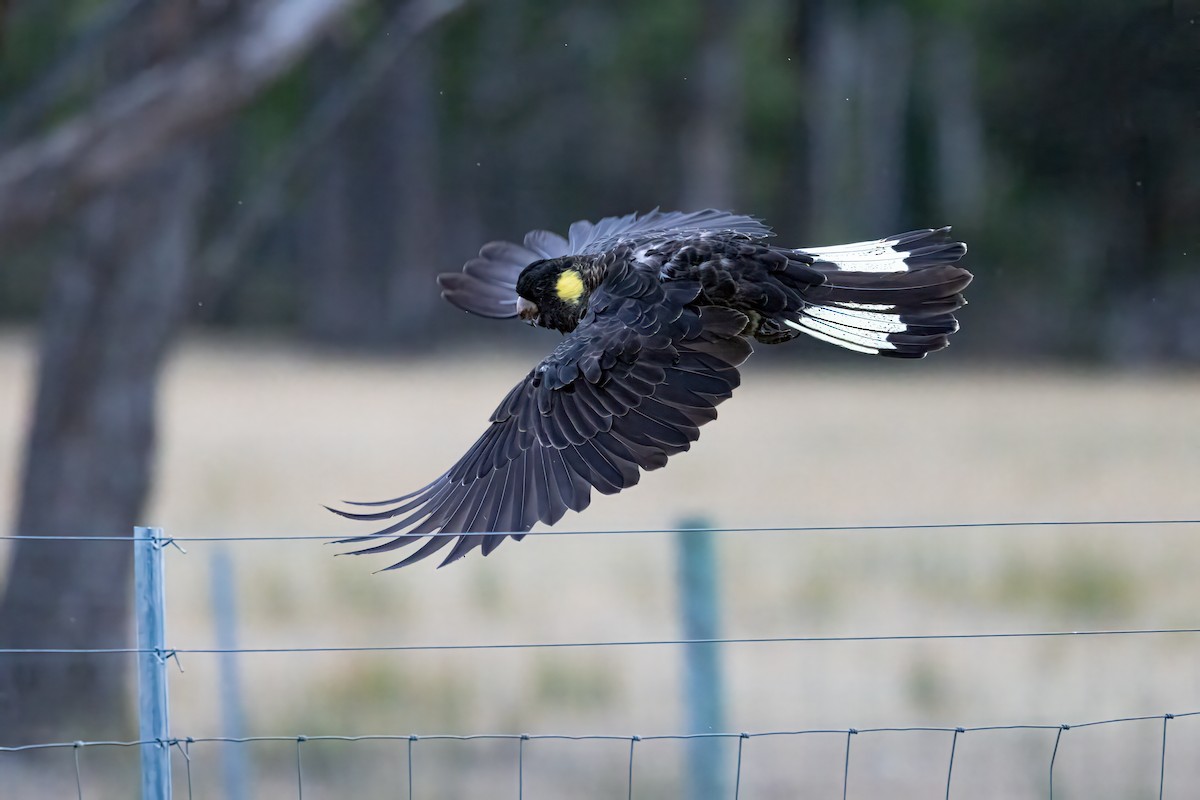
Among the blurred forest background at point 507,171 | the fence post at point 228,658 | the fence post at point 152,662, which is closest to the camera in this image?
the fence post at point 152,662

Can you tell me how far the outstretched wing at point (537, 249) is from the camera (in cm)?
542

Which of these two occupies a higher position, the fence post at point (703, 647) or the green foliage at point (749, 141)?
the green foliage at point (749, 141)

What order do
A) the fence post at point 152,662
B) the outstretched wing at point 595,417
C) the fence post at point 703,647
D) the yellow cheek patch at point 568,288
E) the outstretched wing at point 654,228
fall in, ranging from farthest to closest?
the outstretched wing at point 654,228
the yellow cheek patch at point 568,288
the fence post at point 703,647
the outstretched wing at point 595,417
the fence post at point 152,662

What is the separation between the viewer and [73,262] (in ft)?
22.6

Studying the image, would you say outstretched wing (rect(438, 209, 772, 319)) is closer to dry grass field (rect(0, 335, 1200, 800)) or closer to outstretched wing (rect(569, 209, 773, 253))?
outstretched wing (rect(569, 209, 773, 253))

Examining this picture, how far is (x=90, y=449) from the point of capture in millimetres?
6812

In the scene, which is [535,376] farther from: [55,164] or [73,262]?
[73,262]

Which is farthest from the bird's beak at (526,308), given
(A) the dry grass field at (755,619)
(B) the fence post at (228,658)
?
(A) the dry grass field at (755,619)

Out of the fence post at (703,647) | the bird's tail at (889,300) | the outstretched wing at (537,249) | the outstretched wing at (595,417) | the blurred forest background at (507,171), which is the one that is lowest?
the fence post at (703,647)

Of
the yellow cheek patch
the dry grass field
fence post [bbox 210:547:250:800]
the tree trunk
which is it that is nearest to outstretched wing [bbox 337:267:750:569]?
the yellow cheek patch

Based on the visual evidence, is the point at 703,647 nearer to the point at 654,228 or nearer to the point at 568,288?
the point at 568,288

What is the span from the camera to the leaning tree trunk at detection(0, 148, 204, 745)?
6797 millimetres

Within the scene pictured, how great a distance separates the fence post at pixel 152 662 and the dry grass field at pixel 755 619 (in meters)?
3.12

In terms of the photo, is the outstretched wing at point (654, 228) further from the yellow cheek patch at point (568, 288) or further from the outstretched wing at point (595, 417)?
the outstretched wing at point (595, 417)
